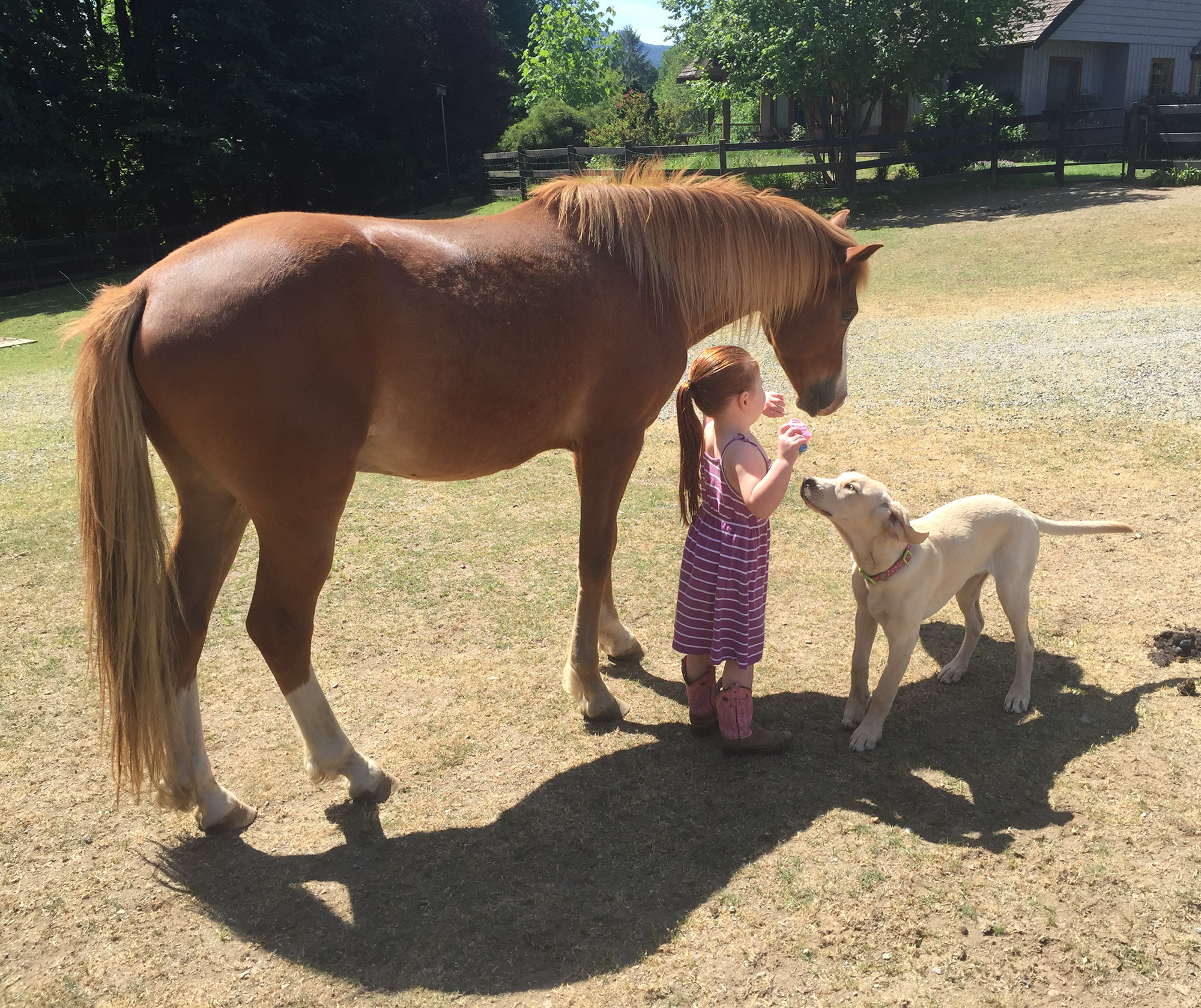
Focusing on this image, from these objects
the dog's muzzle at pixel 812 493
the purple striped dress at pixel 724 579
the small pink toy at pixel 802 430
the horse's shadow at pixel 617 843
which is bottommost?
the horse's shadow at pixel 617 843

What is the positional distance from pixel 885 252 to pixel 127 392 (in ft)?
46.3

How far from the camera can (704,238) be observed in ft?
12.2

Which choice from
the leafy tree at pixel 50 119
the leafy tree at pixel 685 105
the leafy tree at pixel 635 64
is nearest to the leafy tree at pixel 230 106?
the leafy tree at pixel 50 119

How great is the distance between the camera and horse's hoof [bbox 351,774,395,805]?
3174 mm

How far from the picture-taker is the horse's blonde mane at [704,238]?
3564 mm

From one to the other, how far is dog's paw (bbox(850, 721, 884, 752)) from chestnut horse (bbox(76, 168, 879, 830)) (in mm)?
1003

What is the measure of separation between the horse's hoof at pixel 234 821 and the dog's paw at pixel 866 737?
233 cm

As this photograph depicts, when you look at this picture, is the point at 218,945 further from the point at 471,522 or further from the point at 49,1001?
the point at 471,522

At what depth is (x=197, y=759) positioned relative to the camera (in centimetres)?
309

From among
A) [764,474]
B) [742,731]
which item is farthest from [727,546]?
[742,731]

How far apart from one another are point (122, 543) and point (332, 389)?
2.88 feet

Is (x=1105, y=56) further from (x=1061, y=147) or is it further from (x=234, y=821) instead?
(x=234, y=821)

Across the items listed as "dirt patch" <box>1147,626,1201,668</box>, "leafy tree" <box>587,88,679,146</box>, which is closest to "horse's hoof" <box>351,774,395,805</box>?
"dirt patch" <box>1147,626,1201,668</box>

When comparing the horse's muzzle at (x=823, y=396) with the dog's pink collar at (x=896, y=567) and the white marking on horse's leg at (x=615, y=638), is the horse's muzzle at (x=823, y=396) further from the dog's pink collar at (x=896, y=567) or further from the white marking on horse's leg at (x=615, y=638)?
the white marking on horse's leg at (x=615, y=638)
